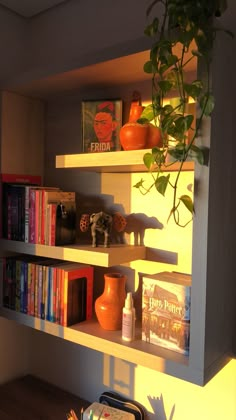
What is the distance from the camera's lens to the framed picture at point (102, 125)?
1229mm

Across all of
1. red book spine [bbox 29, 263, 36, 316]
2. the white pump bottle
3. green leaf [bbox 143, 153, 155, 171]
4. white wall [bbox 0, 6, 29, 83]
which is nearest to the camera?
green leaf [bbox 143, 153, 155, 171]

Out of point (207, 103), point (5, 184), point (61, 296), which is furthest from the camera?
point (5, 184)

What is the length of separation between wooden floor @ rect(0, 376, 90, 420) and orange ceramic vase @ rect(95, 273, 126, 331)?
0.45 metres

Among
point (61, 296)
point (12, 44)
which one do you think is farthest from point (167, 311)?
point (12, 44)

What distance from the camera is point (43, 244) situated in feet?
4.17

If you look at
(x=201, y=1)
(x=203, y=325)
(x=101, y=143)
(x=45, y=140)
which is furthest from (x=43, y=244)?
(x=201, y=1)

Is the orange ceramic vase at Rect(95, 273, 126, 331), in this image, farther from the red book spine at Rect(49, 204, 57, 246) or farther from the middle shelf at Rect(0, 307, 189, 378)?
the red book spine at Rect(49, 204, 57, 246)

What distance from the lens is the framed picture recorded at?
48.4 inches

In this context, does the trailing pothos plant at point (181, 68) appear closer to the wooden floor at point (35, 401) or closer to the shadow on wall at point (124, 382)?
the shadow on wall at point (124, 382)

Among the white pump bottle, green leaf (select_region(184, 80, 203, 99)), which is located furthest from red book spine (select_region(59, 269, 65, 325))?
green leaf (select_region(184, 80, 203, 99))

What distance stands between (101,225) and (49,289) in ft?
1.00

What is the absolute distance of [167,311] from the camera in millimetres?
1034

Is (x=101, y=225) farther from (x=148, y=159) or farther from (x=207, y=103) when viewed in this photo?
(x=207, y=103)

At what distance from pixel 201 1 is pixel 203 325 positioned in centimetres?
78
